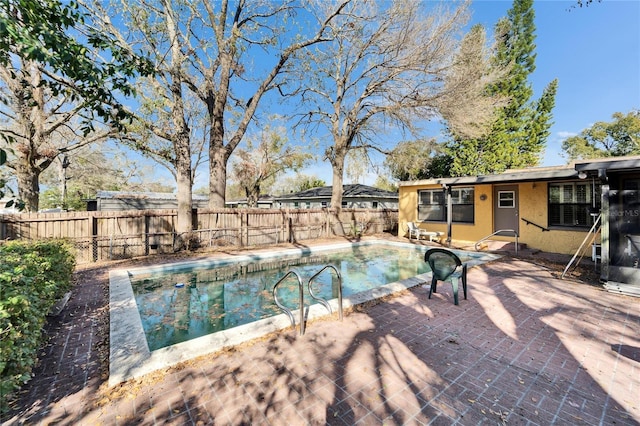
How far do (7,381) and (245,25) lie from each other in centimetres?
1368

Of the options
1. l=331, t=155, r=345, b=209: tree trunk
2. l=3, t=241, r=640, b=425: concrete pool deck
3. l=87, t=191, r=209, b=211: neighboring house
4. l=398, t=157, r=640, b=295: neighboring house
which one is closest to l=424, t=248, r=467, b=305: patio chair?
l=3, t=241, r=640, b=425: concrete pool deck

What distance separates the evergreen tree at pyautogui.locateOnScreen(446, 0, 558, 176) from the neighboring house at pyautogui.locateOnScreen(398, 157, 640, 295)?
36.8 ft

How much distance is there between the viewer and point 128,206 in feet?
49.6

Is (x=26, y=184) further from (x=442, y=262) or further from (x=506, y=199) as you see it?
(x=506, y=199)

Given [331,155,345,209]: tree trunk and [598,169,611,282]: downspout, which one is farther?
[331,155,345,209]: tree trunk

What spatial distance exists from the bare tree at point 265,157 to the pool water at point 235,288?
13.8 meters

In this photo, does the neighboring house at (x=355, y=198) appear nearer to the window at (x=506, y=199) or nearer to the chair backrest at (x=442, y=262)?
the window at (x=506, y=199)

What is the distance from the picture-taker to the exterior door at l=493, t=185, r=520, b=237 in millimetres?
10383

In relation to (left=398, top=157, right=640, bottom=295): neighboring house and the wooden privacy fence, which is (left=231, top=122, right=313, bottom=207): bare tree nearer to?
the wooden privacy fence

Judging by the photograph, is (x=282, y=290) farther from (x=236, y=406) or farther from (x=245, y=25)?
(x=245, y=25)

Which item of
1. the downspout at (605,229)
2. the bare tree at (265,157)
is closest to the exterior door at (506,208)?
the downspout at (605,229)

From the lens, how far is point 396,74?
12.3 m

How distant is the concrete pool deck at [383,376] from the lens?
7.29 ft

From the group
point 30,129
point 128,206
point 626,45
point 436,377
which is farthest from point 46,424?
point 626,45
